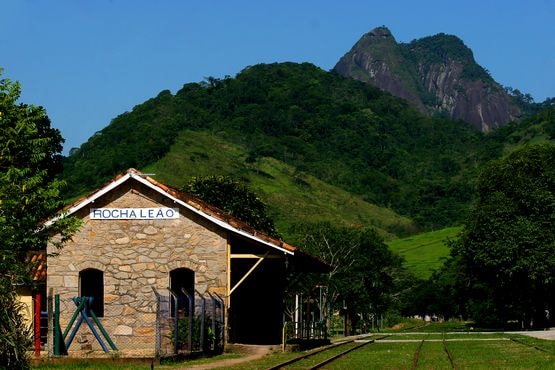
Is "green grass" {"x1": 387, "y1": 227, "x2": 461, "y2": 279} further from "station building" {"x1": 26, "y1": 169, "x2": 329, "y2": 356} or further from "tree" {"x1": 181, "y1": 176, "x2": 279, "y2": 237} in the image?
"station building" {"x1": 26, "y1": 169, "x2": 329, "y2": 356}

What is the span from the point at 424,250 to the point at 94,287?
13235 centimetres

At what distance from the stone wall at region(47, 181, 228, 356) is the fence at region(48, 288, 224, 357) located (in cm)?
3

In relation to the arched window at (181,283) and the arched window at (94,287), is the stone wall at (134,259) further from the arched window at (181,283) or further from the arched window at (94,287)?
the arched window at (94,287)

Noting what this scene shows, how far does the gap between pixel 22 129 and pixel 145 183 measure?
13.7 ft

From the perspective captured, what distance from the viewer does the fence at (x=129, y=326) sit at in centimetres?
2652

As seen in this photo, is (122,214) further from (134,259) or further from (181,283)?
(181,283)

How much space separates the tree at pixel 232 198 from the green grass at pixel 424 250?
272ft

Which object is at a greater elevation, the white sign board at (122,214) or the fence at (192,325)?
the white sign board at (122,214)

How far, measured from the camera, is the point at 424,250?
15975 cm

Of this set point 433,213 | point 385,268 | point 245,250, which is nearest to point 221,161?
point 433,213

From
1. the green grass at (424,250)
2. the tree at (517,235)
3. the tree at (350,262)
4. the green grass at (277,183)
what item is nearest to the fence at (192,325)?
the tree at (517,235)

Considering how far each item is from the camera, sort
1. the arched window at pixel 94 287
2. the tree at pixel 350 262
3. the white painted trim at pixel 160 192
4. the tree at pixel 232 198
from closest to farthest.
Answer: the white painted trim at pixel 160 192 < the arched window at pixel 94 287 < the tree at pixel 232 198 < the tree at pixel 350 262

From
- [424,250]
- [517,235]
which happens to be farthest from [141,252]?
[424,250]

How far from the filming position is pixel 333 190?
182 meters
